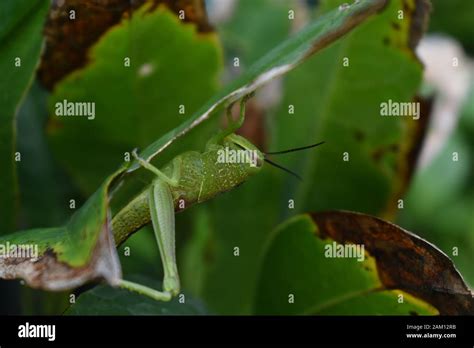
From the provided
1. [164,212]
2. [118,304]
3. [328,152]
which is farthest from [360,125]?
[118,304]

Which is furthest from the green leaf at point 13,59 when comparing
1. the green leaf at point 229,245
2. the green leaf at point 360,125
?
the green leaf at point 360,125

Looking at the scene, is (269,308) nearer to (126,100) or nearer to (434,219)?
(126,100)

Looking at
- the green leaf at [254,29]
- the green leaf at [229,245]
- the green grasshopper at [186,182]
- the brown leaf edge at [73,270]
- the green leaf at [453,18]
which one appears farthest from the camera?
the green leaf at [453,18]

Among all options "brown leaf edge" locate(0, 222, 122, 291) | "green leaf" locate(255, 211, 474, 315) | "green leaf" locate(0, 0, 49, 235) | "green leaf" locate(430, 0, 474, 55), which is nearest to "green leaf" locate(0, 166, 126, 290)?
"brown leaf edge" locate(0, 222, 122, 291)

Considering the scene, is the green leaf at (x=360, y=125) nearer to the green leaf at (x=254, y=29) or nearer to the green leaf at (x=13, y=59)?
the green leaf at (x=254, y=29)

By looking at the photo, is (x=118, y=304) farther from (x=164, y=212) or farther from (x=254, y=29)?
(x=254, y=29)
